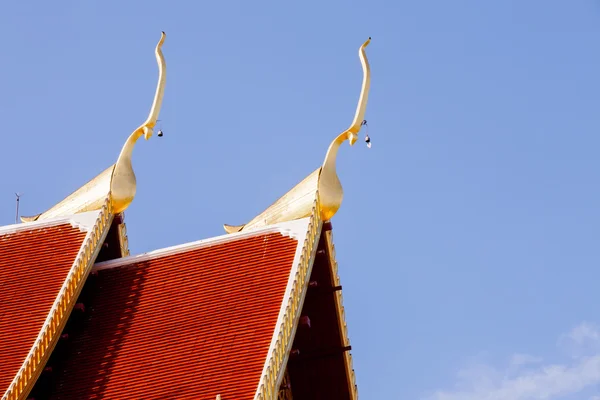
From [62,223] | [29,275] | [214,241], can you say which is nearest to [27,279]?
[29,275]

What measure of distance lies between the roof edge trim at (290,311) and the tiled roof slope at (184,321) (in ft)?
0.32

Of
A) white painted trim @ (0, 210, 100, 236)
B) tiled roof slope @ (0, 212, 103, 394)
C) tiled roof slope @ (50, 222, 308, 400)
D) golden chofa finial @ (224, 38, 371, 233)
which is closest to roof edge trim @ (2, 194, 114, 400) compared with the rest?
white painted trim @ (0, 210, 100, 236)

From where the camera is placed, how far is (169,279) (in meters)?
20.6

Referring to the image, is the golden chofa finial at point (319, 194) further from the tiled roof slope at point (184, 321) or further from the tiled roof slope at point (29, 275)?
the tiled roof slope at point (29, 275)

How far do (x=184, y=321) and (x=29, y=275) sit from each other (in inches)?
96.7

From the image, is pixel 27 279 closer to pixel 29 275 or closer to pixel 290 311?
pixel 29 275

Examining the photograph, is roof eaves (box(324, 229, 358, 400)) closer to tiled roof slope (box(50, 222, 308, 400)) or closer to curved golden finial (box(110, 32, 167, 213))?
tiled roof slope (box(50, 222, 308, 400))

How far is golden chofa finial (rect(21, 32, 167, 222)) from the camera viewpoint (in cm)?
2192

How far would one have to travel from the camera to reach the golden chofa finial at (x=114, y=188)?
2192 cm

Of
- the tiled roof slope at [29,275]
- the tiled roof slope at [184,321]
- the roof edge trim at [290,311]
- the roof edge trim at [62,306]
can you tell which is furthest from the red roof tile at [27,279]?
the roof edge trim at [290,311]

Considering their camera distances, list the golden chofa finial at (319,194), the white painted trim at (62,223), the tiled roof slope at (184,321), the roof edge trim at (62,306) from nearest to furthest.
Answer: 1. the tiled roof slope at (184,321)
2. the roof edge trim at (62,306)
3. the golden chofa finial at (319,194)
4. the white painted trim at (62,223)

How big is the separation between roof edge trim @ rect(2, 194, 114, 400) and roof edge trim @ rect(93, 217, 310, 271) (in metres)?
0.35

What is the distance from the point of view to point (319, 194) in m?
20.8

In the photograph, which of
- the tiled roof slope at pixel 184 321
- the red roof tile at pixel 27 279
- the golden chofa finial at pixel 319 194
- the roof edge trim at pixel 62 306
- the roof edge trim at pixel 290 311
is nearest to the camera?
the roof edge trim at pixel 290 311
